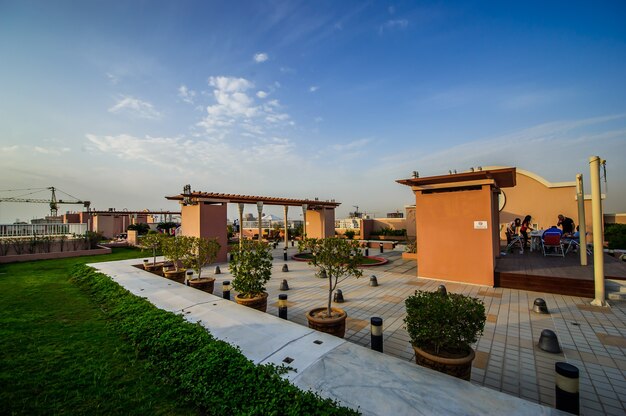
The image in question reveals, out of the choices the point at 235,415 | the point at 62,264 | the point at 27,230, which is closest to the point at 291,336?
the point at 235,415

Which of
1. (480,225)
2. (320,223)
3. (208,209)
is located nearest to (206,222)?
(208,209)

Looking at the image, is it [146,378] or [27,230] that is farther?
[27,230]

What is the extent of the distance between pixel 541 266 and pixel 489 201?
3.36 meters

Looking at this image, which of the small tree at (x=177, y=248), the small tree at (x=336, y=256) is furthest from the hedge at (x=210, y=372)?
the small tree at (x=177, y=248)

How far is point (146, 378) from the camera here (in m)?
3.79

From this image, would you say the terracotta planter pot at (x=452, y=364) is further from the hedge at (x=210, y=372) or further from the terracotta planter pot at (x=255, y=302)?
the terracotta planter pot at (x=255, y=302)

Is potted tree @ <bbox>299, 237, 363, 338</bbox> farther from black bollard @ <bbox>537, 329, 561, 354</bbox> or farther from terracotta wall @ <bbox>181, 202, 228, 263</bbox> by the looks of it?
terracotta wall @ <bbox>181, 202, 228, 263</bbox>

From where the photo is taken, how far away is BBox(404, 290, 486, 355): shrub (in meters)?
3.51

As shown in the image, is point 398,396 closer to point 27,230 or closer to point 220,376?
point 220,376

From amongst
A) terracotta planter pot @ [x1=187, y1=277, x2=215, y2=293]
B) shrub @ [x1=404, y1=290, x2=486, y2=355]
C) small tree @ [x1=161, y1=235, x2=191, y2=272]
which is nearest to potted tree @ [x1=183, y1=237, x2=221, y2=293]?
terracotta planter pot @ [x1=187, y1=277, x2=215, y2=293]

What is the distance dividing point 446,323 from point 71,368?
212 inches

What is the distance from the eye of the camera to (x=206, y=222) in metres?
13.3

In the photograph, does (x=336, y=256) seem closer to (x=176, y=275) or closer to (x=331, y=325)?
(x=331, y=325)

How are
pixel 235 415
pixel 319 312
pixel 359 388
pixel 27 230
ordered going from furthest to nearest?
1. pixel 27 230
2. pixel 319 312
3. pixel 359 388
4. pixel 235 415
